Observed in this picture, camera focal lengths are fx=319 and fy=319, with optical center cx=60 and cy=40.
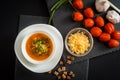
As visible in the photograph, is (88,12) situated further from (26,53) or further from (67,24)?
(26,53)

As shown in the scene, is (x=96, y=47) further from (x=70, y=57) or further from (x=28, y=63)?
(x=28, y=63)

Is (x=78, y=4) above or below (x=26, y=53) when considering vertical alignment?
above

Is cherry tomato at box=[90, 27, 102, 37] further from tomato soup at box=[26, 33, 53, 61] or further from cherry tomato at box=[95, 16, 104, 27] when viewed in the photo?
tomato soup at box=[26, 33, 53, 61]

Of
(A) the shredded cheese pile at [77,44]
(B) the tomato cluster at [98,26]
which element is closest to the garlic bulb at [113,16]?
(B) the tomato cluster at [98,26]

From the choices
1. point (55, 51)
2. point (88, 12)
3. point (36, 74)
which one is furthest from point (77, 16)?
point (36, 74)

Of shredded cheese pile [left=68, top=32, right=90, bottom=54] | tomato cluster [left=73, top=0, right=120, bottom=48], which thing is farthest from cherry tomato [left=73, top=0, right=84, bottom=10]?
shredded cheese pile [left=68, top=32, right=90, bottom=54]

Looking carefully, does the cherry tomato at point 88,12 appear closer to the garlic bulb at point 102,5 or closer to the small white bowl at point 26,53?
the garlic bulb at point 102,5
